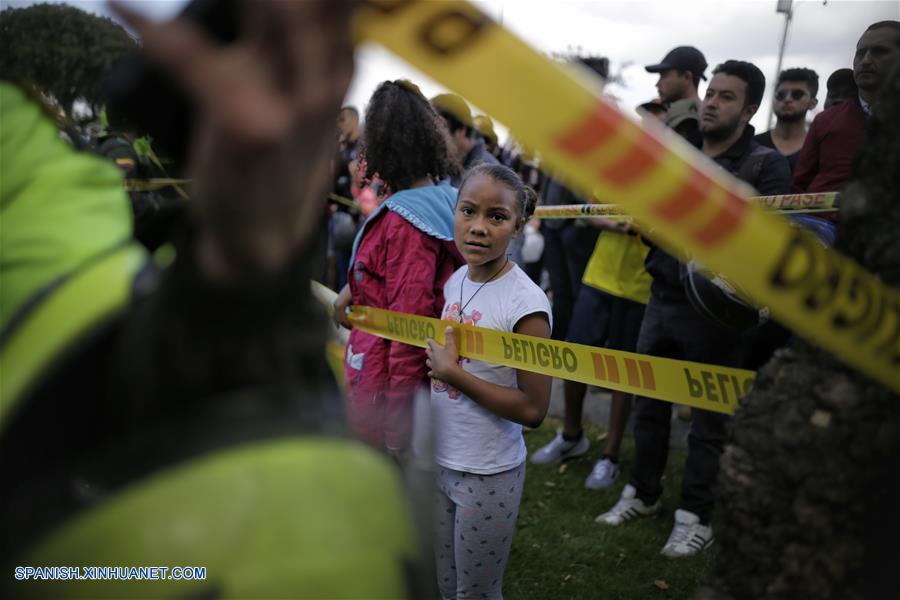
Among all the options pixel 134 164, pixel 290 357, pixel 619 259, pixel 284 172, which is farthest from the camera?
pixel 134 164

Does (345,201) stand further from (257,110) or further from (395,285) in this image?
(257,110)

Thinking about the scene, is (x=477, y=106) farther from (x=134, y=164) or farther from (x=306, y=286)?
(x=134, y=164)

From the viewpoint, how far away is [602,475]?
16.5 ft

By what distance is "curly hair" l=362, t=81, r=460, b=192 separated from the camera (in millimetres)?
Answer: 3691

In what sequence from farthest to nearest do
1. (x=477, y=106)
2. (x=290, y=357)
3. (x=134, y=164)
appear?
(x=134, y=164) → (x=477, y=106) → (x=290, y=357)

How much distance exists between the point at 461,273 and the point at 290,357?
2283 millimetres

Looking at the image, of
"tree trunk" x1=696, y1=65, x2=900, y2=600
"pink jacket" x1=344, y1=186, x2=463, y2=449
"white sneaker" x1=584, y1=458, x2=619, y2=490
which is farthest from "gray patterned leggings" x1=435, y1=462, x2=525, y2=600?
"white sneaker" x1=584, y1=458, x2=619, y2=490

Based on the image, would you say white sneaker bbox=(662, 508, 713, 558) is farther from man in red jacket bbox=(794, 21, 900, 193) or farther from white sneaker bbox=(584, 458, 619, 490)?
man in red jacket bbox=(794, 21, 900, 193)

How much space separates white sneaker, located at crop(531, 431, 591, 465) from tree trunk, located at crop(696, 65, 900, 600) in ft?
13.4

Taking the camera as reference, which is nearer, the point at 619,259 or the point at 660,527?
the point at 660,527

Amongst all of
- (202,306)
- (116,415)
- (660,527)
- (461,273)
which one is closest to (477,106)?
(202,306)

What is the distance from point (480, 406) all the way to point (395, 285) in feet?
2.77

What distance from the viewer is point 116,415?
0.93 m

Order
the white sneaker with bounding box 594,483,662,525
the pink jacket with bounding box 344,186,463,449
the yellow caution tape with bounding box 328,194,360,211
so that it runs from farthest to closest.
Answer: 1. the yellow caution tape with bounding box 328,194,360,211
2. the white sneaker with bounding box 594,483,662,525
3. the pink jacket with bounding box 344,186,463,449
